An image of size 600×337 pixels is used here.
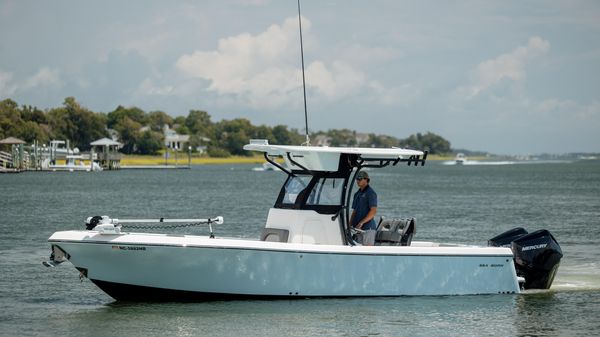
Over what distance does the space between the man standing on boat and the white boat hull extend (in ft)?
2.50

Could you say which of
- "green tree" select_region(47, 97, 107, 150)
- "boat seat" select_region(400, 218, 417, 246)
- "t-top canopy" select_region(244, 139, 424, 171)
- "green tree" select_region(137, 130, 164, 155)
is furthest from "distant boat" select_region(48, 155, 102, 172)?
"boat seat" select_region(400, 218, 417, 246)

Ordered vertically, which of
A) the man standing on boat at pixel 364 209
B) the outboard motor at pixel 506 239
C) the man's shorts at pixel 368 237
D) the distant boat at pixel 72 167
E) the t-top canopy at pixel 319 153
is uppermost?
the t-top canopy at pixel 319 153

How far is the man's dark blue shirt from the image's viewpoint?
1738cm

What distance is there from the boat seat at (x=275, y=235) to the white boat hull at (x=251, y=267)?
0.58m

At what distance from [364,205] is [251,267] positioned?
2424 mm

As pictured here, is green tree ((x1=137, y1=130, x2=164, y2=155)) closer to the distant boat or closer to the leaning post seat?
the distant boat

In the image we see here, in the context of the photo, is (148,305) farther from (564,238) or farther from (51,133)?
(51,133)

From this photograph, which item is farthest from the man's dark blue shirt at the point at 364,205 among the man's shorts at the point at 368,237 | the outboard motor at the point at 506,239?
the outboard motor at the point at 506,239

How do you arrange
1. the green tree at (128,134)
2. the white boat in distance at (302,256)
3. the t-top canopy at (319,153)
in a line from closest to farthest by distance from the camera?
the white boat in distance at (302,256)
the t-top canopy at (319,153)
the green tree at (128,134)

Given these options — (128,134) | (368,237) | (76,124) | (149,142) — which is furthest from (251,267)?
(128,134)

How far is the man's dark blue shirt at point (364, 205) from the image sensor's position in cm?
1738

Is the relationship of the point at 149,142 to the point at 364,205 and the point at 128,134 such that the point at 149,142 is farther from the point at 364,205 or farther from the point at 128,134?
the point at 364,205

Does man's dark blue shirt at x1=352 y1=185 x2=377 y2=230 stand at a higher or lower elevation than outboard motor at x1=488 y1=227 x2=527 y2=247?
higher

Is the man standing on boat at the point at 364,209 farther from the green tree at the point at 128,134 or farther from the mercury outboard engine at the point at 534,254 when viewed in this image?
the green tree at the point at 128,134
